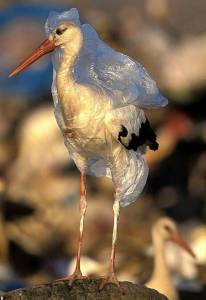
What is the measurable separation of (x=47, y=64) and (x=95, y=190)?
5.47 m

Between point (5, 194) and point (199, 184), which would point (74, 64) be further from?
point (199, 184)

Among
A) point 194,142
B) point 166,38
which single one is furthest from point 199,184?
point 166,38

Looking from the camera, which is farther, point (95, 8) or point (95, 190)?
point (95, 8)

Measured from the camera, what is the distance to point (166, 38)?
3180 cm

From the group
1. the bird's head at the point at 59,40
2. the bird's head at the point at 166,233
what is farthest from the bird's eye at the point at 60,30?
the bird's head at the point at 166,233

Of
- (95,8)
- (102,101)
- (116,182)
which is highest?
(102,101)

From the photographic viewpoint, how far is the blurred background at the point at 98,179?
64.4 feet

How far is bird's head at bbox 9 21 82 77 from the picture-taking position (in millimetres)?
9922

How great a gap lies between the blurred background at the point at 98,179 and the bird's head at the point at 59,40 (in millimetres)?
6009

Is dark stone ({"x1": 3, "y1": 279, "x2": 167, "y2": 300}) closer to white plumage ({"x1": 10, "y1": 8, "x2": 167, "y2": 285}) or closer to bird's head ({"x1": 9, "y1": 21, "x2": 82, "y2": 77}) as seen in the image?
white plumage ({"x1": 10, "y1": 8, "x2": 167, "y2": 285})

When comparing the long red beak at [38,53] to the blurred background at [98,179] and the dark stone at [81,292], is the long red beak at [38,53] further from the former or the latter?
the blurred background at [98,179]

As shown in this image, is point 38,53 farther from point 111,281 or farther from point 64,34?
point 111,281

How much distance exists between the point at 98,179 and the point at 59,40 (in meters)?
14.6

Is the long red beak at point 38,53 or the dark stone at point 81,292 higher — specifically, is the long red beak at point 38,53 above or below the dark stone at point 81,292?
above
